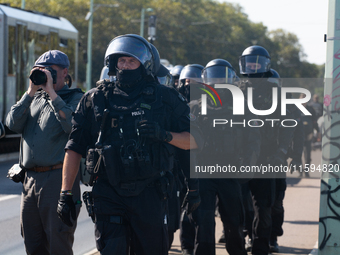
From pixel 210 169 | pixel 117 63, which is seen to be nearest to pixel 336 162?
pixel 210 169

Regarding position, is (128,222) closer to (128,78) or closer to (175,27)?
(128,78)

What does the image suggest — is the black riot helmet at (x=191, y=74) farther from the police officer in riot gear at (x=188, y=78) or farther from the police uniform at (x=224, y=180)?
the police uniform at (x=224, y=180)

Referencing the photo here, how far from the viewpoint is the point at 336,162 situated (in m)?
4.42

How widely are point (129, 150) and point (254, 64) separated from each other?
3.02 meters

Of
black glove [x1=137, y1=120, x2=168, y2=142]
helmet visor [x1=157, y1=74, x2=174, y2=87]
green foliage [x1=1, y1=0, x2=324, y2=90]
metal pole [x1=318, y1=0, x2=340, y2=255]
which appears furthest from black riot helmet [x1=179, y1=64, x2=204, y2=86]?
green foliage [x1=1, y1=0, x2=324, y2=90]

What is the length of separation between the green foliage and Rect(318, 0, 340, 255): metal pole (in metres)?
26.6

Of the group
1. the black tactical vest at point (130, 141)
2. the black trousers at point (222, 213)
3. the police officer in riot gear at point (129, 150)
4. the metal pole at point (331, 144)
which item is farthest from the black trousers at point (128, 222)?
the metal pole at point (331, 144)

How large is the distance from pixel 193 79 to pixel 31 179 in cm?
340

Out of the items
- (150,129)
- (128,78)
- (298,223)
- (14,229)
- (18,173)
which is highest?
(128,78)

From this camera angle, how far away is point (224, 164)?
5027 mm

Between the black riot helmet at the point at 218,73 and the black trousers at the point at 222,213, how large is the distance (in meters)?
1.18

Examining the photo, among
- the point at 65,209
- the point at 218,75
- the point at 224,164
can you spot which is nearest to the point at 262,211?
the point at 224,164

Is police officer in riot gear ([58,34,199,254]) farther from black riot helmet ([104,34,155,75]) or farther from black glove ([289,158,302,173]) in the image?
black glove ([289,158,302,173])

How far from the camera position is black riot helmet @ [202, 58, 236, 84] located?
5.66 metres
